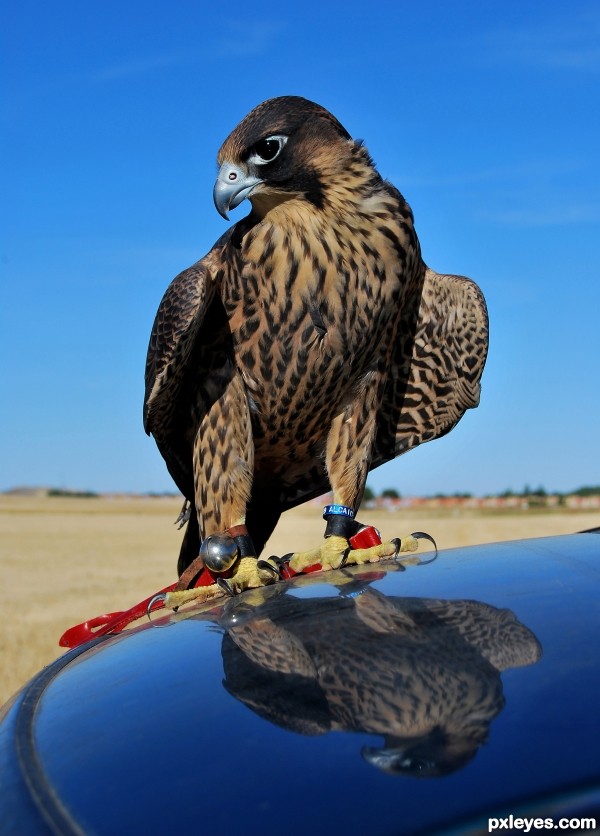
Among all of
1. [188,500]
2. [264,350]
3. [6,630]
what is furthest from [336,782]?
[6,630]

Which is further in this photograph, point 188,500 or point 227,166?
point 188,500

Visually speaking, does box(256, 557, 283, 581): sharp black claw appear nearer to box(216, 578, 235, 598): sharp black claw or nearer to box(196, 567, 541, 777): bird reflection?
box(216, 578, 235, 598): sharp black claw

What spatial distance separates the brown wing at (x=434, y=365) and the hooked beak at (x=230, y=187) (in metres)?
0.86

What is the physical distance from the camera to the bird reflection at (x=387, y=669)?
107 cm

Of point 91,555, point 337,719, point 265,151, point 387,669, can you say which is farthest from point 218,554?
point 91,555

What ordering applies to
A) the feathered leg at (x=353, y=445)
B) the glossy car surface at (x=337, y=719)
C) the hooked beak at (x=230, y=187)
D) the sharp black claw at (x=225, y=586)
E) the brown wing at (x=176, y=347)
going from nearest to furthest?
the glossy car surface at (x=337, y=719)
the sharp black claw at (x=225, y=586)
the hooked beak at (x=230, y=187)
the brown wing at (x=176, y=347)
the feathered leg at (x=353, y=445)

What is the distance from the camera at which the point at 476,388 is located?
4.04m

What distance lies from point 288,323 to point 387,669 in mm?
2214

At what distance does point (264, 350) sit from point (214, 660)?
2.11m

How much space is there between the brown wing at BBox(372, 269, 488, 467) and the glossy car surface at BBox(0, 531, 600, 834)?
2286 mm

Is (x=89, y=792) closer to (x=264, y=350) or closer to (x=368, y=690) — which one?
(x=368, y=690)

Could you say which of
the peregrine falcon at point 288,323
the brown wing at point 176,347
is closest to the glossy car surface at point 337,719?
the peregrine falcon at point 288,323

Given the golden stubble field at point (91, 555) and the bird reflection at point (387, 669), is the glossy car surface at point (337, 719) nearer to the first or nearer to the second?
the bird reflection at point (387, 669)

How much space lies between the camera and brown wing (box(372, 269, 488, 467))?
389cm
